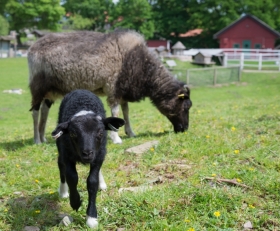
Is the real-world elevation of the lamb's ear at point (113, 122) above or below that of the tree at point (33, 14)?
below

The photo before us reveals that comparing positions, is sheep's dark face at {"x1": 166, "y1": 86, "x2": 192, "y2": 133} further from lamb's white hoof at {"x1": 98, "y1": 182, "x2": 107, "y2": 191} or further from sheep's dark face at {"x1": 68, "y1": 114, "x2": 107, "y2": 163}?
sheep's dark face at {"x1": 68, "y1": 114, "x2": 107, "y2": 163}

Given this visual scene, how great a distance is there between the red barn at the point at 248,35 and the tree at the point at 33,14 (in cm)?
2581

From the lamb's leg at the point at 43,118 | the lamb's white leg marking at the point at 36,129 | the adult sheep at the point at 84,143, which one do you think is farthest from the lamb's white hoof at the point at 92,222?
the lamb's leg at the point at 43,118

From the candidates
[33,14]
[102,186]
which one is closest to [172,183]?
[102,186]

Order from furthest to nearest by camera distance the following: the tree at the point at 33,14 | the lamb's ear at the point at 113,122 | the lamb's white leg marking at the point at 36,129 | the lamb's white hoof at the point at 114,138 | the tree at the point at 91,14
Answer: the tree at the point at 91,14, the tree at the point at 33,14, the lamb's white leg marking at the point at 36,129, the lamb's white hoof at the point at 114,138, the lamb's ear at the point at 113,122

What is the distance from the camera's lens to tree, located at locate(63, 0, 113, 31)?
64.2 m

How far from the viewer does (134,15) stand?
206 ft

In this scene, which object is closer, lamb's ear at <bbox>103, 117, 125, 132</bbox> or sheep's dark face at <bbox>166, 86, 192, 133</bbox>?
lamb's ear at <bbox>103, 117, 125, 132</bbox>

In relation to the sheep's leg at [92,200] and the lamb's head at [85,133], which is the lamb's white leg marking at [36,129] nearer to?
the lamb's head at [85,133]

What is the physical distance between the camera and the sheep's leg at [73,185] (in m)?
3.96

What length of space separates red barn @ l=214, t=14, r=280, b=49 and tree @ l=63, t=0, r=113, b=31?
23577 millimetres

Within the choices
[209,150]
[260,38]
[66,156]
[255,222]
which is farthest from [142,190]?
[260,38]

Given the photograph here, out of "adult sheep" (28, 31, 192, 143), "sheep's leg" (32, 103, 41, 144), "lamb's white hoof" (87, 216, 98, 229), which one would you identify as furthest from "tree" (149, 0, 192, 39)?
"lamb's white hoof" (87, 216, 98, 229)

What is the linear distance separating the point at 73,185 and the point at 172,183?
130 centimetres
